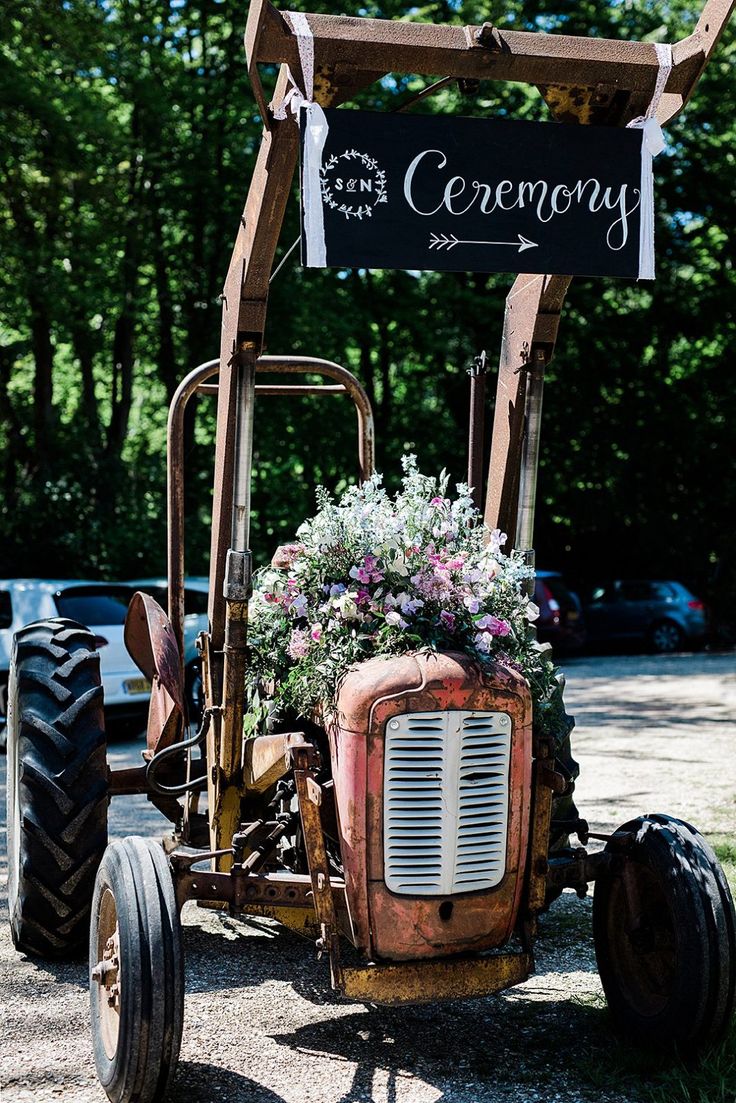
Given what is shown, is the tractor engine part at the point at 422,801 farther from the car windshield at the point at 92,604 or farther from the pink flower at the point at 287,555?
the car windshield at the point at 92,604

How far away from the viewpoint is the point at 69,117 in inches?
675

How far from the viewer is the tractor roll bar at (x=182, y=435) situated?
18.6ft

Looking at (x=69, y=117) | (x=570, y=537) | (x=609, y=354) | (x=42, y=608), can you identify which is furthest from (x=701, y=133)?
(x=42, y=608)

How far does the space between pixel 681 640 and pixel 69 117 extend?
43.3ft

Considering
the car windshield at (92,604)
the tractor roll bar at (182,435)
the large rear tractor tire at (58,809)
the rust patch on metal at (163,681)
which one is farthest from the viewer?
the car windshield at (92,604)

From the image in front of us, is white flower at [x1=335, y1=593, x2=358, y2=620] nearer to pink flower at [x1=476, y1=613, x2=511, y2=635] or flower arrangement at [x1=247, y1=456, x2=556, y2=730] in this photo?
flower arrangement at [x1=247, y1=456, x2=556, y2=730]

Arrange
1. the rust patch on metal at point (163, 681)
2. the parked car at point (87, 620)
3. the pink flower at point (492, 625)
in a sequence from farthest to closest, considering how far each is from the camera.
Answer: the parked car at point (87, 620), the rust patch on metal at point (163, 681), the pink flower at point (492, 625)

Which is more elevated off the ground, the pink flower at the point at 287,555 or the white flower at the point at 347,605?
the pink flower at the point at 287,555

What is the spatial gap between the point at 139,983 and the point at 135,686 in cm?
787

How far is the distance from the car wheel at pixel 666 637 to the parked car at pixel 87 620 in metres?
12.9

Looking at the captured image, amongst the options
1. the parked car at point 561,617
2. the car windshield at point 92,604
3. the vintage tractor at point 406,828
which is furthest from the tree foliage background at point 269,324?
the vintage tractor at point 406,828

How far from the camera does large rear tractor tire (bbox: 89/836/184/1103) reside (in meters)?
3.61

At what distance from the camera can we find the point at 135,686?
11.4 meters

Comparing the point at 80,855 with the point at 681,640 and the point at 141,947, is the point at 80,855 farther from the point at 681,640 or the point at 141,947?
the point at 681,640
